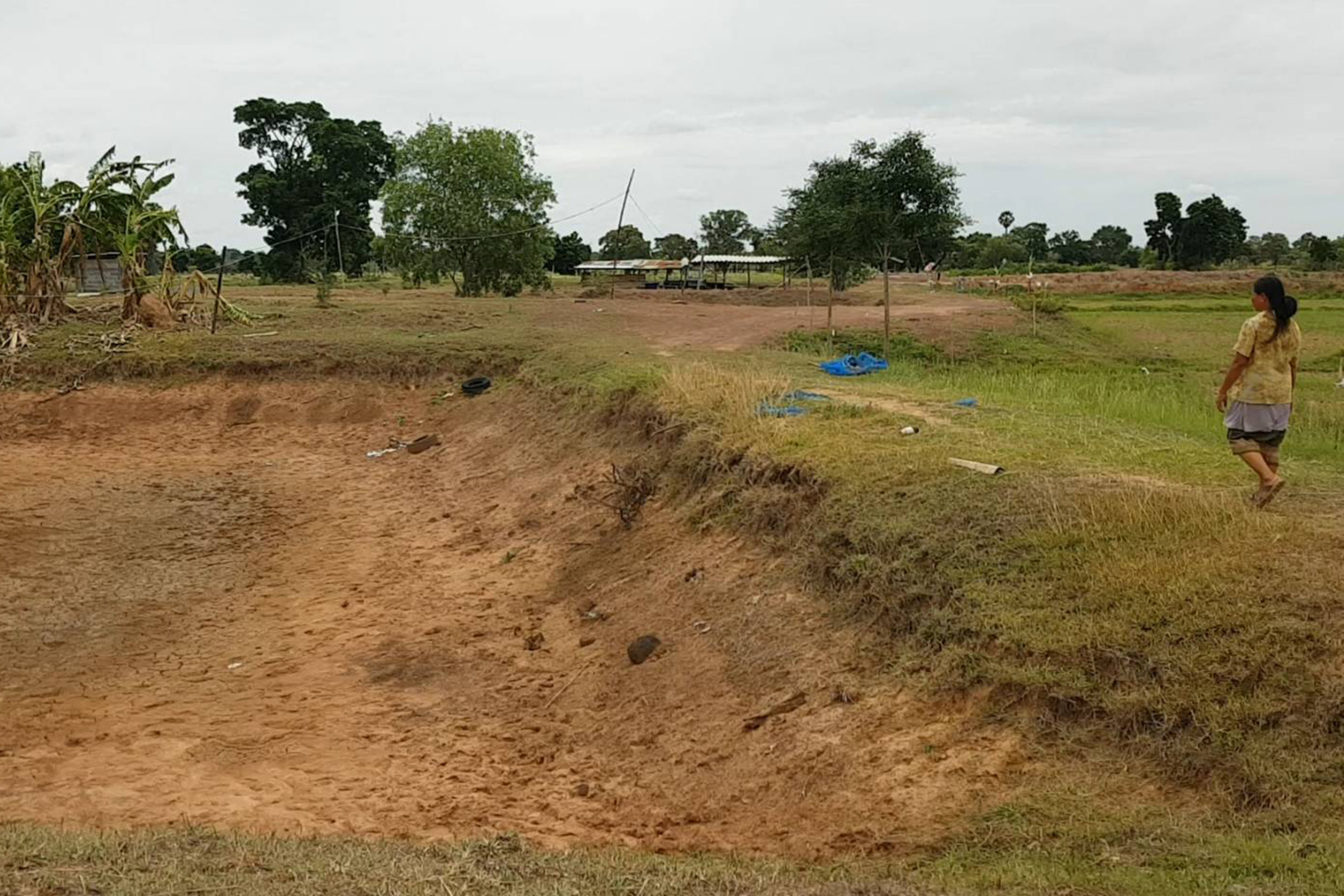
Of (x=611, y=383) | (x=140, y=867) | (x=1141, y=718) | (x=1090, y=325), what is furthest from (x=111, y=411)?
(x=1090, y=325)

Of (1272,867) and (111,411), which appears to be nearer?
(1272,867)

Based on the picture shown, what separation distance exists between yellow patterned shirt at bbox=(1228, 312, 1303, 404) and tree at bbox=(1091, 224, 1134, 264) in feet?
214

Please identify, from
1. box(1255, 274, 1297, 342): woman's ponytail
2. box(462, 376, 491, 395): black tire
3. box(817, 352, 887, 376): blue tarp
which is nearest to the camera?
box(1255, 274, 1297, 342): woman's ponytail

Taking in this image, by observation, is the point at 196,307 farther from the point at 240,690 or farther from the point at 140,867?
the point at 140,867

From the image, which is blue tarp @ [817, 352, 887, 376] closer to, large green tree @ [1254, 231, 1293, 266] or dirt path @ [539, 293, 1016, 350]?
dirt path @ [539, 293, 1016, 350]

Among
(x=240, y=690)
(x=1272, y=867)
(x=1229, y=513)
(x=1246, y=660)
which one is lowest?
(x=240, y=690)

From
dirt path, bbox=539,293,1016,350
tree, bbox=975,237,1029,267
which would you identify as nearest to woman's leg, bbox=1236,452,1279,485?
dirt path, bbox=539,293,1016,350

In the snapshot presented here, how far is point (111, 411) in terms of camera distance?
1742 centimetres

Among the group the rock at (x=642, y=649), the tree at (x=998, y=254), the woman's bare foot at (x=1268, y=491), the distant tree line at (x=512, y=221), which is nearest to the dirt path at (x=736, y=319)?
the distant tree line at (x=512, y=221)

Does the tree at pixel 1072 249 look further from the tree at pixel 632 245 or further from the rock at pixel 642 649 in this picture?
the rock at pixel 642 649

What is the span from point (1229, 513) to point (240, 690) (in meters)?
6.66

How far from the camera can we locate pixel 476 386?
17.0 metres

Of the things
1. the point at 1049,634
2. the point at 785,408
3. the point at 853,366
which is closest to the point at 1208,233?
the point at 853,366

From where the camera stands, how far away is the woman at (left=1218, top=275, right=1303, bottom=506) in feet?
22.1
